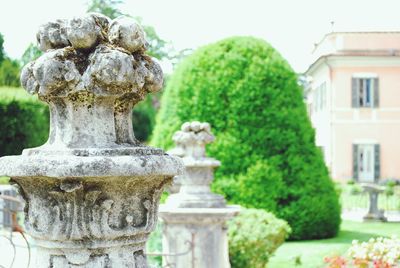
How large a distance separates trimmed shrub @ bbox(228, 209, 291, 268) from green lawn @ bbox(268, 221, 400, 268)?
72 centimetres

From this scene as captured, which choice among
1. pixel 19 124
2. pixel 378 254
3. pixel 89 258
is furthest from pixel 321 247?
pixel 19 124

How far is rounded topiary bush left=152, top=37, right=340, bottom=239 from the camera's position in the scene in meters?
13.0

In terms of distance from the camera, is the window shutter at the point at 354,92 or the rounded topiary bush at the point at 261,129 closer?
the rounded topiary bush at the point at 261,129

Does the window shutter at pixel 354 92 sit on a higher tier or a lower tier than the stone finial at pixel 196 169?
higher

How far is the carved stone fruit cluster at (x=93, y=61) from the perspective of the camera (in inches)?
109

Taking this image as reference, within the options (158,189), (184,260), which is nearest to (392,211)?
(184,260)

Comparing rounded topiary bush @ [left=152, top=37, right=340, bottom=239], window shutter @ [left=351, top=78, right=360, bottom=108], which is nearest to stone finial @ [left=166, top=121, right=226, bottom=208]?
rounded topiary bush @ [left=152, top=37, right=340, bottom=239]

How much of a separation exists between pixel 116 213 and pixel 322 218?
10.7 m

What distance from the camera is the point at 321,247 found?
12156mm

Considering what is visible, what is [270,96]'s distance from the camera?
13242mm

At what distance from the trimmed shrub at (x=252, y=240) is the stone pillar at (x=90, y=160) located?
6.30m

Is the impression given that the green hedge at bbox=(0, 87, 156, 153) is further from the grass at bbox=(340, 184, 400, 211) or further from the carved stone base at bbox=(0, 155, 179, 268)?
the carved stone base at bbox=(0, 155, 179, 268)

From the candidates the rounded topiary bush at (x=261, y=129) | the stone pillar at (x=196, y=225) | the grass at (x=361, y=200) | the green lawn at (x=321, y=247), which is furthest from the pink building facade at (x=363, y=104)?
the stone pillar at (x=196, y=225)

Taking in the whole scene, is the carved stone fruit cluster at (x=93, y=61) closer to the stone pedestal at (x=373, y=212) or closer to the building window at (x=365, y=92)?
the stone pedestal at (x=373, y=212)
